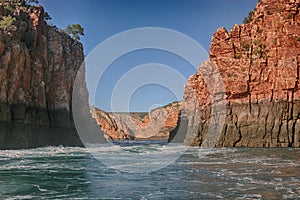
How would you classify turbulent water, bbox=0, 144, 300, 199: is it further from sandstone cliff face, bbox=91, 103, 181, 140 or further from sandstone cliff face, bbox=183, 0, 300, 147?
sandstone cliff face, bbox=91, 103, 181, 140

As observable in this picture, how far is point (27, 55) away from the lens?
54.7m

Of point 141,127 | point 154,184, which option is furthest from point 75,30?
point 141,127

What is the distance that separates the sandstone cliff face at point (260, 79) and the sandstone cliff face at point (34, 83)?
24.9 metres

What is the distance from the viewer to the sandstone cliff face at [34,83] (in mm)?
49094

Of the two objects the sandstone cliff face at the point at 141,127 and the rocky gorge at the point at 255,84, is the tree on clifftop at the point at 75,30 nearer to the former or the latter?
the rocky gorge at the point at 255,84

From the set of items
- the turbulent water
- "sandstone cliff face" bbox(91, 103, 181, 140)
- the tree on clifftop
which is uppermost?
the tree on clifftop

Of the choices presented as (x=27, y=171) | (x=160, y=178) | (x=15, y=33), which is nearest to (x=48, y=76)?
(x=15, y=33)

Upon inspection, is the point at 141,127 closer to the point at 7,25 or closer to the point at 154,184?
the point at 7,25

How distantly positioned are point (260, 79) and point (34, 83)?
36.0 meters

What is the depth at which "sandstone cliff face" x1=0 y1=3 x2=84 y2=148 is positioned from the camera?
161ft

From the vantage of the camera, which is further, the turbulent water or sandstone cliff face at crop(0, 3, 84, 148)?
sandstone cliff face at crop(0, 3, 84, 148)

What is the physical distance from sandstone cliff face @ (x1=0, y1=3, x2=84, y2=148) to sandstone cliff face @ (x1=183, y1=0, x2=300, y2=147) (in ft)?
81.8

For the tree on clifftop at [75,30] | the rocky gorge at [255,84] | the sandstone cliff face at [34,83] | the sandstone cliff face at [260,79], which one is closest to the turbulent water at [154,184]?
the sandstone cliff face at [260,79]

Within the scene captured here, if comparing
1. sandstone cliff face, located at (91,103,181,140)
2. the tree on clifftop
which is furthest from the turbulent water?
sandstone cliff face, located at (91,103,181,140)
